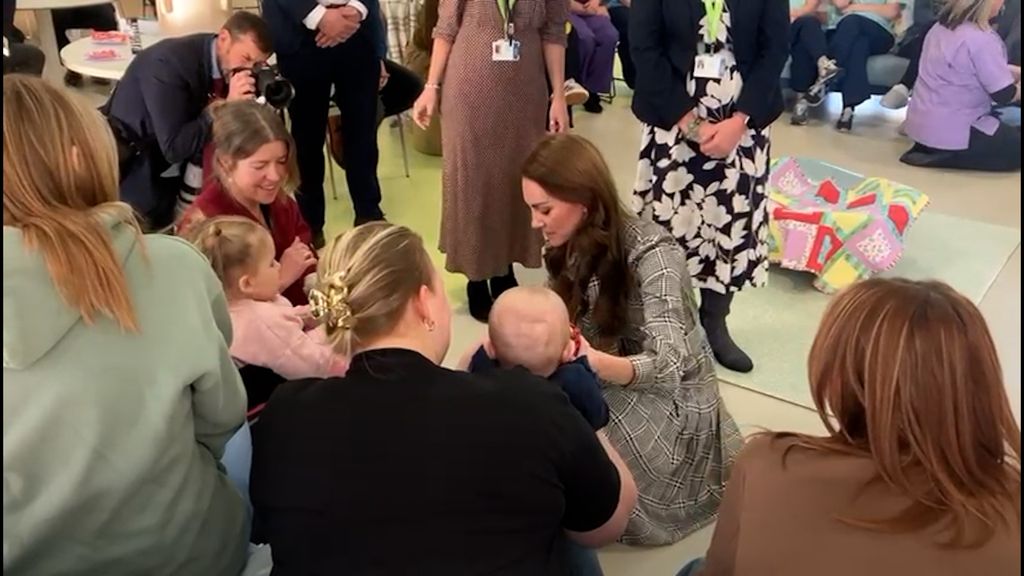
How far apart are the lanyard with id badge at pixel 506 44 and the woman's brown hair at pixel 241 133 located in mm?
662

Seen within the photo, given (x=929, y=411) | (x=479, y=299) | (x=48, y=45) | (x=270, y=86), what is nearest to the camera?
(x=929, y=411)

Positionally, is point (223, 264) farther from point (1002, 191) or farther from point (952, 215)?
point (1002, 191)

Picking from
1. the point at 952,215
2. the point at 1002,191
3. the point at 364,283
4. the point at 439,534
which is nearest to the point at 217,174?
the point at 364,283

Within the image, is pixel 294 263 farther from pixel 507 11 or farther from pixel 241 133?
pixel 507 11

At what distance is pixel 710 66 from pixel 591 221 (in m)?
0.62

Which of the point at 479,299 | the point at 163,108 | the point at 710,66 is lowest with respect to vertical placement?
the point at 479,299

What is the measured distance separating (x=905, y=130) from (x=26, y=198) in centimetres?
459

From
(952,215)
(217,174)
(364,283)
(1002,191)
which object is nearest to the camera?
(364,283)

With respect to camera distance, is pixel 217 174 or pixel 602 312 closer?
pixel 602 312

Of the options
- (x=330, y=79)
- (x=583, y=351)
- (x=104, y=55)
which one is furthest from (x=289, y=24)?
(x=583, y=351)

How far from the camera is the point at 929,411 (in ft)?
3.86

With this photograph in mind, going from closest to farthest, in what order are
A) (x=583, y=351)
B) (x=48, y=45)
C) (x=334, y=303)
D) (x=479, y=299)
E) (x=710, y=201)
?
(x=334, y=303) → (x=583, y=351) → (x=710, y=201) → (x=479, y=299) → (x=48, y=45)

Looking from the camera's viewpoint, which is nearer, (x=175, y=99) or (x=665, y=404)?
(x=665, y=404)

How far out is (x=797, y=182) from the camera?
3.74 metres
